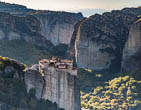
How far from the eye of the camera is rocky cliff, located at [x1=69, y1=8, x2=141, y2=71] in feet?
214

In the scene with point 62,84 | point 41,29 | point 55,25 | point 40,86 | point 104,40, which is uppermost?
point 55,25

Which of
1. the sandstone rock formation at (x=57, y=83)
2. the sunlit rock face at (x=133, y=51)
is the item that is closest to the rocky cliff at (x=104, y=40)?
the sunlit rock face at (x=133, y=51)

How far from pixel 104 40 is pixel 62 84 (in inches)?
1119

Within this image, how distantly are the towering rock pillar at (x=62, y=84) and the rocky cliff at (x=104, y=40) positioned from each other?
26.7 meters

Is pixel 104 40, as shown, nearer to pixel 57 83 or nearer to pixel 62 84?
pixel 57 83

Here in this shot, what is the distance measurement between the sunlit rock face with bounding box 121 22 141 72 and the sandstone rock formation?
74.3 feet

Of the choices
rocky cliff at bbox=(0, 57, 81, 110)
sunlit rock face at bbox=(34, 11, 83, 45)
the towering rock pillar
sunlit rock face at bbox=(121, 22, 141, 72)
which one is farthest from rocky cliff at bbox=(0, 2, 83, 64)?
the towering rock pillar

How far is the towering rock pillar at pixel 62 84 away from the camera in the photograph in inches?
1499

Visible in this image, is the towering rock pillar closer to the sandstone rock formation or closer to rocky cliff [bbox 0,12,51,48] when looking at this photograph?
the sandstone rock formation

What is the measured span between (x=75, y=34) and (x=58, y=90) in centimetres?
3495

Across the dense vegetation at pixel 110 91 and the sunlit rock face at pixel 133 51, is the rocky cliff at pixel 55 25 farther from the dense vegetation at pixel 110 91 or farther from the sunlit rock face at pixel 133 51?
the sunlit rock face at pixel 133 51

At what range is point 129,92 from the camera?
49969mm

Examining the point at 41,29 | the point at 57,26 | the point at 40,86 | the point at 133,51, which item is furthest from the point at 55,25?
the point at 40,86

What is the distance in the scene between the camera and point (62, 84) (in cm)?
3819
